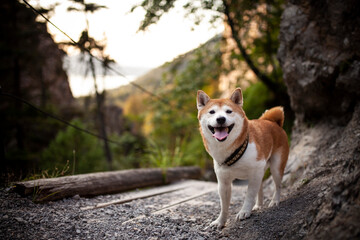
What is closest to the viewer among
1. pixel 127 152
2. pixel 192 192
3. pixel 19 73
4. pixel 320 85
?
pixel 320 85

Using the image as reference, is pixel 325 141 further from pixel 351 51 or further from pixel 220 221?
pixel 220 221

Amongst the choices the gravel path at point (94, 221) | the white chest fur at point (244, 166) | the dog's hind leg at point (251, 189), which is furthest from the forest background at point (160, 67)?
the dog's hind leg at point (251, 189)

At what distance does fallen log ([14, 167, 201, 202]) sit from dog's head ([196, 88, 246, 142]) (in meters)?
2.05

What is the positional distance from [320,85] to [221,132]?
8.75 ft

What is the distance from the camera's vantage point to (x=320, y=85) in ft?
13.6

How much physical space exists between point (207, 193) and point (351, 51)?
10.9 feet

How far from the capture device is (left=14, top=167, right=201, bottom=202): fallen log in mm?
2980

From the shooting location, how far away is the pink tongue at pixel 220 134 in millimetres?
2433

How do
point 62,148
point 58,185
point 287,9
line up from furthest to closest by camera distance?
point 62,148 < point 287,9 < point 58,185

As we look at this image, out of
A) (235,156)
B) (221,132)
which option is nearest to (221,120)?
(221,132)

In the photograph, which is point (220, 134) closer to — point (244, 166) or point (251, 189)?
point (244, 166)

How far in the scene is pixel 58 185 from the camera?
127 inches

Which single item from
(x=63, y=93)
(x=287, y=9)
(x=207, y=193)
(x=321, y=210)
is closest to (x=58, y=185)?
(x=207, y=193)

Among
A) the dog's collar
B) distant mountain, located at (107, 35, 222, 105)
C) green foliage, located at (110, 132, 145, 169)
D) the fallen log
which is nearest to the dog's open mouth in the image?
the dog's collar
